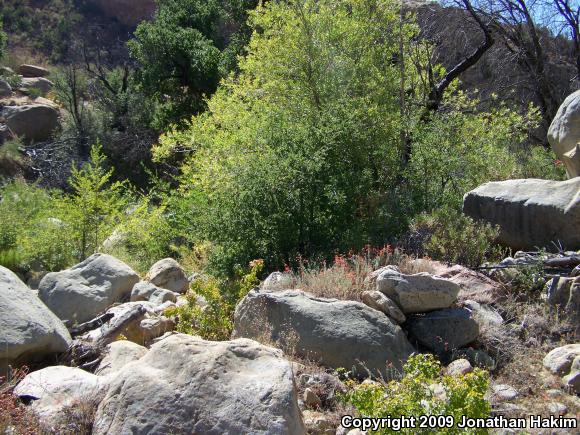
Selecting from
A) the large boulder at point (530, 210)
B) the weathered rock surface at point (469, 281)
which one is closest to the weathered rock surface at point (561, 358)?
the weathered rock surface at point (469, 281)

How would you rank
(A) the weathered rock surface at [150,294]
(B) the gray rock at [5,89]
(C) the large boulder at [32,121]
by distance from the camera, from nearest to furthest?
(A) the weathered rock surface at [150,294], (C) the large boulder at [32,121], (B) the gray rock at [5,89]

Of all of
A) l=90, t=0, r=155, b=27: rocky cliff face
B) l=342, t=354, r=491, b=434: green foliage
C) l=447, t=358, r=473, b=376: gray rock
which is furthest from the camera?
l=90, t=0, r=155, b=27: rocky cliff face

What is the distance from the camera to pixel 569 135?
355 inches

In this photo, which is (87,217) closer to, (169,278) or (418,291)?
(169,278)

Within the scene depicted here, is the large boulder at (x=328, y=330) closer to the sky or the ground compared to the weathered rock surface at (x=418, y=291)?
closer to the ground

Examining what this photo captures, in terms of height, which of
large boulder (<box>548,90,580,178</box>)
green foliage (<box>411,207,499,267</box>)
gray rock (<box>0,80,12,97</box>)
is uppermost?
gray rock (<box>0,80,12,97</box>)

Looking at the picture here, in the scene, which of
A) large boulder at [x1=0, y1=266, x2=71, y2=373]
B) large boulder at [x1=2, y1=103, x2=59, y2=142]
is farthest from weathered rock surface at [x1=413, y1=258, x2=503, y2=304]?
large boulder at [x1=2, y1=103, x2=59, y2=142]

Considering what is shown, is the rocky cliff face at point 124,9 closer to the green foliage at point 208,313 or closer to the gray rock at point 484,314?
the green foliage at point 208,313

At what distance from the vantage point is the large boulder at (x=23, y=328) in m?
6.02

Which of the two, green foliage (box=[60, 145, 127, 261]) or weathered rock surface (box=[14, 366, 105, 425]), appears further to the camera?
green foliage (box=[60, 145, 127, 261])

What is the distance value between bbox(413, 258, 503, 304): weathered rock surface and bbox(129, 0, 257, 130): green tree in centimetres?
1432

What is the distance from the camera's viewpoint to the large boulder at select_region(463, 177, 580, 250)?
765 centimetres

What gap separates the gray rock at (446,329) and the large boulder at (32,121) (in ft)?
69.4

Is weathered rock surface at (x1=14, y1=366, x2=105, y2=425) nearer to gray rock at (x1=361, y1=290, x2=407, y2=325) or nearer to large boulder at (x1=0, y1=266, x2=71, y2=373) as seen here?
large boulder at (x1=0, y1=266, x2=71, y2=373)
